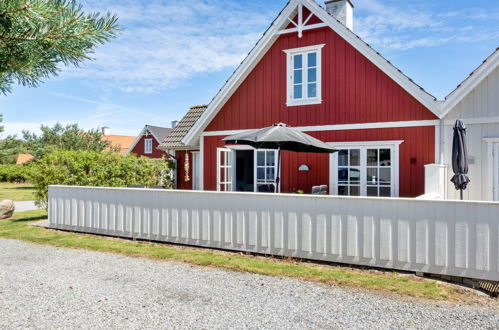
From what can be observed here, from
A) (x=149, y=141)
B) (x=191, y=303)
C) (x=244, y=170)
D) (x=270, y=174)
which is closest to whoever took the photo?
(x=191, y=303)

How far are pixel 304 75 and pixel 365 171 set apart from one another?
3.61 meters

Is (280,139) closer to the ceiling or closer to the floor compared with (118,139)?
closer to the floor

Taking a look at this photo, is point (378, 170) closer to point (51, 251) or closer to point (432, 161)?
point (432, 161)

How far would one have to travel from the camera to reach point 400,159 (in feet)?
33.8

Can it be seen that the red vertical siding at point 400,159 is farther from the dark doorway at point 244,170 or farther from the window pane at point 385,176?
the dark doorway at point 244,170

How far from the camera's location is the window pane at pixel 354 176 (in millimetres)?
Answer: 10820

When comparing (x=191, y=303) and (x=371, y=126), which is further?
(x=371, y=126)

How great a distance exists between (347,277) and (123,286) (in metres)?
3.52

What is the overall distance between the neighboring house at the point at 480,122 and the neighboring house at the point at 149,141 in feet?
104

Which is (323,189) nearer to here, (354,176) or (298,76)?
(354,176)

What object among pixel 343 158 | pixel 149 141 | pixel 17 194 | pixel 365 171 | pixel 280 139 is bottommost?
pixel 17 194

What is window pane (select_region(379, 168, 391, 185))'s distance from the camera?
10477 millimetres

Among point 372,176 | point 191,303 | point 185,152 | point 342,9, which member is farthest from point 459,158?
point 185,152

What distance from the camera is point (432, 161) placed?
9906 mm
